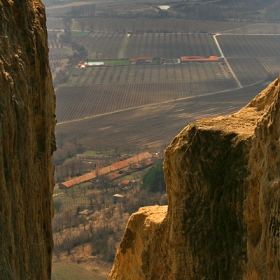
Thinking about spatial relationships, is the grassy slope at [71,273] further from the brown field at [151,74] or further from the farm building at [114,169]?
the brown field at [151,74]

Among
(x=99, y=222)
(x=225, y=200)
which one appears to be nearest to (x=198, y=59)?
(x=99, y=222)

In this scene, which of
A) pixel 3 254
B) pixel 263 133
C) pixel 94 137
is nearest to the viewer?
pixel 3 254

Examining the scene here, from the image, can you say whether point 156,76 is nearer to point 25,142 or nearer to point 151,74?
point 151,74

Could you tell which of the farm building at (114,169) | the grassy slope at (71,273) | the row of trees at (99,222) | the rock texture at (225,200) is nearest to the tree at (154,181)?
the row of trees at (99,222)

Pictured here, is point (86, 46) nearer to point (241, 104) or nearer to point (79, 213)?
point (241, 104)

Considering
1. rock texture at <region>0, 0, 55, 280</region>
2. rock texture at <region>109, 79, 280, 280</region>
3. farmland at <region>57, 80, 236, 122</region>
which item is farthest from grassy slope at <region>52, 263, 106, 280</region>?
farmland at <region>57, 80, 236, 122</region>

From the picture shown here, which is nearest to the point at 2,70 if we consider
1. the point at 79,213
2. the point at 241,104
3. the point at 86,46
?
the point at 79,213

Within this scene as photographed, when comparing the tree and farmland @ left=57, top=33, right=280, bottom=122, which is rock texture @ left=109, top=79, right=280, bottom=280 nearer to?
the tree
